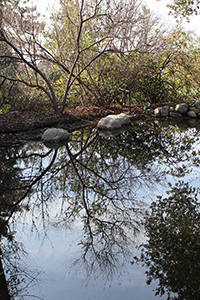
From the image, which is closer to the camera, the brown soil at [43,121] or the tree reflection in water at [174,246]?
the tree reflection in water at [174,246]

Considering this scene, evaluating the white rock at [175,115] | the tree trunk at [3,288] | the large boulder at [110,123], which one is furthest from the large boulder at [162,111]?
the tree trunk at [3,288]

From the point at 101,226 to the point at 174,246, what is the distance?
3.36 ft

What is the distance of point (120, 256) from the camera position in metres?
3.10

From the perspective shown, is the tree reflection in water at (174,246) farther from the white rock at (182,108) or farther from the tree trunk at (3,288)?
the white rock at (182,108)

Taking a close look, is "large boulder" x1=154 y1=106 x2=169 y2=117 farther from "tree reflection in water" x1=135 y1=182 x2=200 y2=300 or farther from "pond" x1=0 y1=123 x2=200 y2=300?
"tree reflection in water" x1=135 y1=182 x2=200 y2=300

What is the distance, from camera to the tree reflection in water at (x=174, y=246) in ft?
8.40

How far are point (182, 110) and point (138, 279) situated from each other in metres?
11.2

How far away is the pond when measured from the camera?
2672 mm

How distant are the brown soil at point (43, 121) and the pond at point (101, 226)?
234cm

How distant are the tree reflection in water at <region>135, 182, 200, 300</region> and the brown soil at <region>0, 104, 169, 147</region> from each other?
20.2ft

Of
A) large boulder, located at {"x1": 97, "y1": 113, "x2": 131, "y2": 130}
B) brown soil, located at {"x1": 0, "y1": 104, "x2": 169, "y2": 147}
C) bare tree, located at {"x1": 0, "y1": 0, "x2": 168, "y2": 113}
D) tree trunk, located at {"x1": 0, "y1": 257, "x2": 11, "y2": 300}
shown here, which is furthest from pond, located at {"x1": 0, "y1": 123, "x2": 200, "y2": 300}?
bare tree, located at {"x1": 0, "y1": 0, "x2": 168, "y2": 113}

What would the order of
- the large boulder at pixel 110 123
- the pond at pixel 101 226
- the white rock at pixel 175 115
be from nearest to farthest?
the pond at pixel 101 226
the large boulder at pixel 110 123
the white rock at pixel 175 115

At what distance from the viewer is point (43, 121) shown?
10391 millimetres

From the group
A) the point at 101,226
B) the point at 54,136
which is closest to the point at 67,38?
the point at 54,136
